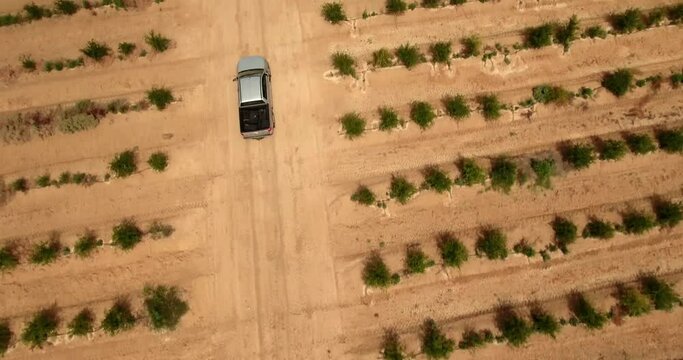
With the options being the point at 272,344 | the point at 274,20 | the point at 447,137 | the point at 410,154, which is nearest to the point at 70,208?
the point at 272,344

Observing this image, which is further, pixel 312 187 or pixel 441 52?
pixel 441 52

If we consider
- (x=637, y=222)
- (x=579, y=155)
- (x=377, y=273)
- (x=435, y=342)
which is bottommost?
(x=435, y=342)

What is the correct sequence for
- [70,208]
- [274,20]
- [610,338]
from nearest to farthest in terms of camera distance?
[610,338], [70,208], [274,20]

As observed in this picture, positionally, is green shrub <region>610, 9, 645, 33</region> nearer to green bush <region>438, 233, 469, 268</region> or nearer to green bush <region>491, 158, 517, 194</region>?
green bush <region>491, 158, 517, 194</region>

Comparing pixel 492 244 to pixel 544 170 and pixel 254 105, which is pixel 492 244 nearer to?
pixel 544 170

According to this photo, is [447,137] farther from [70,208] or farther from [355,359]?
[70,208]

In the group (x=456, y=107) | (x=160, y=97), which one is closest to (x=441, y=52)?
(x=456, y=107)
